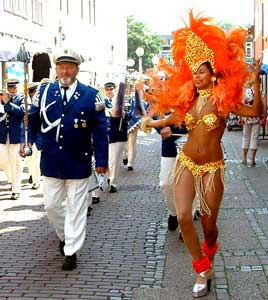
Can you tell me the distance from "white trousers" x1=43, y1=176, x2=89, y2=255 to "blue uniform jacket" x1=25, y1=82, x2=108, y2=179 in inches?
4.1

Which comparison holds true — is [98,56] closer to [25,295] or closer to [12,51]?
[12,51]

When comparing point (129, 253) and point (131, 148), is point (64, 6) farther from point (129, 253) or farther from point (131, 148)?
point (129, 253)

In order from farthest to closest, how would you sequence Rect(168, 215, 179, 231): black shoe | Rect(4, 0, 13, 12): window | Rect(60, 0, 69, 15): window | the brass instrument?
Rect(60, 0, 69, 15): window, Rect(4, 0, 13, 12): window, the brass instrument, Rect(168, 215, 179, 231): black shoe

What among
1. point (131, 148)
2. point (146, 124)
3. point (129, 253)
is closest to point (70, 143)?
point (146, 124)

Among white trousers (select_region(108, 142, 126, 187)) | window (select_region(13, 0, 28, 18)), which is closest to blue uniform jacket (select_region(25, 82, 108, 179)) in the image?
white trousers (select_region(108, 142, 126, 187))

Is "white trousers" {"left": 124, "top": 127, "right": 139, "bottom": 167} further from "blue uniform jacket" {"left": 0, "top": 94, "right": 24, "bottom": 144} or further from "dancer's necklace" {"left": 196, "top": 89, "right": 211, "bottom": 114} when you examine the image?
"dancer's necklace" {"left": 196, "top": 89, "right": 211, "bottom": 114}

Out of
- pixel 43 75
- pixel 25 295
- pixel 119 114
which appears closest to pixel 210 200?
pixel 25 295

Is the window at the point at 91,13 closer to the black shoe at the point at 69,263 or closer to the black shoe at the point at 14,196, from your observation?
the black shoe at the point at 14,196

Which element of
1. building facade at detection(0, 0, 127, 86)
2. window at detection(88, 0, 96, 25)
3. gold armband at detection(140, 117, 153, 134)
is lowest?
gold armband at detection(140, 117, 153, 134)

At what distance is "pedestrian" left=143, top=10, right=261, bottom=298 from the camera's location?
505cm

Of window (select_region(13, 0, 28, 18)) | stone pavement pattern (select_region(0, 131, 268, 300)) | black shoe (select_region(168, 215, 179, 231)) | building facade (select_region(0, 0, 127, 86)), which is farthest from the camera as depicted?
window (select_region(13, 0, 28, 18))

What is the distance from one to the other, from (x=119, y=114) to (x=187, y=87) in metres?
5.59

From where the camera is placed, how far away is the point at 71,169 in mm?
5918

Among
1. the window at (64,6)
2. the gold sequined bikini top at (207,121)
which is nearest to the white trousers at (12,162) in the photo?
the gold sequined bikini top at (207,121)
